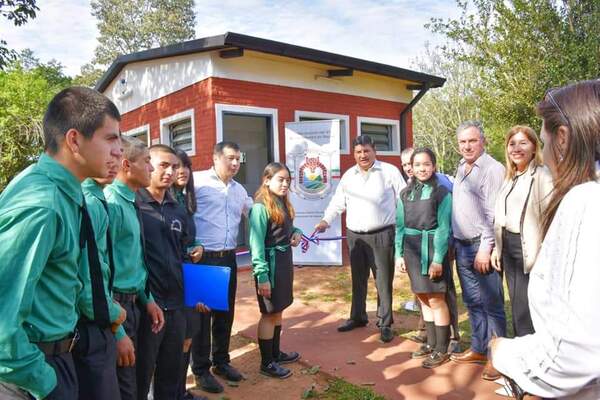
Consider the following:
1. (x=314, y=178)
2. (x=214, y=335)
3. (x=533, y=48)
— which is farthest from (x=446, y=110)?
(x=214, y=335)

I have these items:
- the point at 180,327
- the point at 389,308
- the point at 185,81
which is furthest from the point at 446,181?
the point at 185,81

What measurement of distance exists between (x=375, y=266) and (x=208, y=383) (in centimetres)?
222

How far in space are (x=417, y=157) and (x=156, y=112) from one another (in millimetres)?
7573

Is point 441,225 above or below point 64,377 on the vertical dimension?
above

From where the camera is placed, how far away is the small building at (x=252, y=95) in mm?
8523

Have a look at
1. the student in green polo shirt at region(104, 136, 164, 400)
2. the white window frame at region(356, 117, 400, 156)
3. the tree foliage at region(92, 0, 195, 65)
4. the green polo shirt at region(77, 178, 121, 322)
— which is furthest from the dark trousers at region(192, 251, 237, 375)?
the tree foliage at region(92, 0, 195, 65)

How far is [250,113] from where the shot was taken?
8898 millimetres

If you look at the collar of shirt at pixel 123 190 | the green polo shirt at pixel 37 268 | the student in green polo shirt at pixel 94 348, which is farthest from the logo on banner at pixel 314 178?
the green polo shirt at pixel 37 268

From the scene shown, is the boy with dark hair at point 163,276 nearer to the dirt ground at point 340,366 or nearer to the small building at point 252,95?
the dirt ground at point 340,366

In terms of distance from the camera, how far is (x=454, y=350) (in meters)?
4.33

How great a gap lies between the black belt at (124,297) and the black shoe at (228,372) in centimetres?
173

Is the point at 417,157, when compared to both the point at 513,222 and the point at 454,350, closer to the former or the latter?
the point at 513,222

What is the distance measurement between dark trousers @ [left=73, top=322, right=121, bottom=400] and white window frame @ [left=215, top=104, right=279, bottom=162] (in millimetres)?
6771

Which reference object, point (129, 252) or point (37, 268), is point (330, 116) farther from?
point (37, 268)
